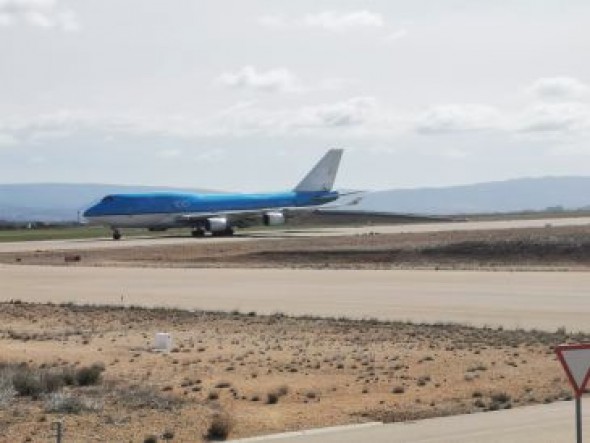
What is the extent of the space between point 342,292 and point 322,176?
194 ft

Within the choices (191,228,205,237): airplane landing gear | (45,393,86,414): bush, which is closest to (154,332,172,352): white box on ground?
(45,393,86,414): bush

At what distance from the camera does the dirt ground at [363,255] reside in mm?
55781

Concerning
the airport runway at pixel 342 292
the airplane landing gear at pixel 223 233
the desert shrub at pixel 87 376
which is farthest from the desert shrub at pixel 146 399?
the airplane landing gear at pixel 223 233

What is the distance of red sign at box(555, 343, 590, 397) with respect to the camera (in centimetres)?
1088

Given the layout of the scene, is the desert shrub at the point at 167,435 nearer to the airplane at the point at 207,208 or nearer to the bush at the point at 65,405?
the bush at the point at 65,405

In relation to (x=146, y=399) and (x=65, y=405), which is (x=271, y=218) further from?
(x=65, y=405)

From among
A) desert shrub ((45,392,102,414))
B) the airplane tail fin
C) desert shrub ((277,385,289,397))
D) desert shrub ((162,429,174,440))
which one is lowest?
desert shrub ((277,385,289,397))

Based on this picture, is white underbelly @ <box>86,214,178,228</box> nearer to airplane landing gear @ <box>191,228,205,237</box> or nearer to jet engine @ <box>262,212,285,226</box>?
airplane landing gear @ <box>191,228,205,237</box>

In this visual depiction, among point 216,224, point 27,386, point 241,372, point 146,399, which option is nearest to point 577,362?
point 146,399

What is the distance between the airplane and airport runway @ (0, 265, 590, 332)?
102 feet

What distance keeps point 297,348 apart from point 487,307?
9.83 meters

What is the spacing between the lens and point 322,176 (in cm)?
9756

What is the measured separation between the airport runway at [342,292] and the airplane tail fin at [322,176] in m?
44.1

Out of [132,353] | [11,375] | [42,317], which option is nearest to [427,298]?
[42,317]
